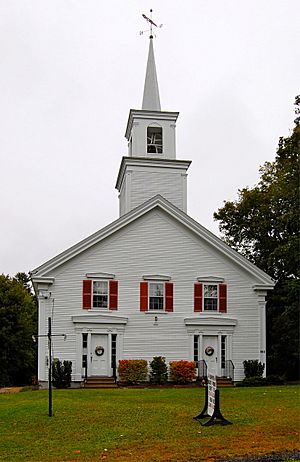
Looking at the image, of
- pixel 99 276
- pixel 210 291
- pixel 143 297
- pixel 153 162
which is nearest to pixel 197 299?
pixel 210 291

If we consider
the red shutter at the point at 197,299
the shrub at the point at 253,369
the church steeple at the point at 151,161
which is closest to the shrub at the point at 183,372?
the shrub at the point at 253,369

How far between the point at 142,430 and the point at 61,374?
14.7 m

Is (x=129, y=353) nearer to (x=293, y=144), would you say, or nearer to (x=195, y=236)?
(x=195, y=236)

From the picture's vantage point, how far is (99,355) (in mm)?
30656

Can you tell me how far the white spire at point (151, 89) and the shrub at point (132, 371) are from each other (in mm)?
13351

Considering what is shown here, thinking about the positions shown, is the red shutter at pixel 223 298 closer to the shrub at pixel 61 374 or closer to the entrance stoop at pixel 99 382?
the entrance stoop at pixel 99 382

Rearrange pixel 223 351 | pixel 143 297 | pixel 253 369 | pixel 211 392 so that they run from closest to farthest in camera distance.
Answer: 1. pixel 211 392
2. pixel 253 369
3. pixel 143 297
4. pixel 223 351

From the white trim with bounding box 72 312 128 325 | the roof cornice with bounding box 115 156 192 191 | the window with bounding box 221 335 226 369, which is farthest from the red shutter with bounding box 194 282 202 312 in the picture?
the roof cornice with bounding box 115 156 192 191

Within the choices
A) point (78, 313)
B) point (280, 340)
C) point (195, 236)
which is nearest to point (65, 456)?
point (78, 313)

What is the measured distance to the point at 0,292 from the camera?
1861 inches

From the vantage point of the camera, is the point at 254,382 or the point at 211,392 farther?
the point at 254,382

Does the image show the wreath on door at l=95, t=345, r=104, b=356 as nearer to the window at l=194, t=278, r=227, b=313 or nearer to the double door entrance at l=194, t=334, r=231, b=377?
the double door entrance at l=194, t=334, r=231, b=377

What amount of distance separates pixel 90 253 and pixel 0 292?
693 inches

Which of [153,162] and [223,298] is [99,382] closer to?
[223,298]
